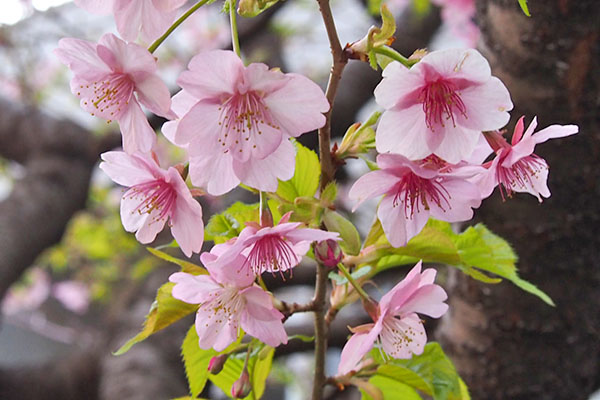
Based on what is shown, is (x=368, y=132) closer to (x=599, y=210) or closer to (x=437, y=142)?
(x=437, y=142)

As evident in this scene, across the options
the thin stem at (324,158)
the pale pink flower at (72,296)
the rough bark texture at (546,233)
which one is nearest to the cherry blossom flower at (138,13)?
the thin stem at (324,158)

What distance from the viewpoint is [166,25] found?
1.43 feet

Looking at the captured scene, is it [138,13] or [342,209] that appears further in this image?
[342,209]

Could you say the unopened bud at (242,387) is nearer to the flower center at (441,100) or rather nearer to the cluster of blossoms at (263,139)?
the cluster of blossoms at (263,139)

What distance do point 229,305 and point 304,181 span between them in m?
0.13

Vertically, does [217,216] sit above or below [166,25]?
below

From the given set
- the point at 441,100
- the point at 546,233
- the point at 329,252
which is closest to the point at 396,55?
the point at 441,100

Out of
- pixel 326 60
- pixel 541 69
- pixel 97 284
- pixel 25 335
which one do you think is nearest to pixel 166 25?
pixel 541 69

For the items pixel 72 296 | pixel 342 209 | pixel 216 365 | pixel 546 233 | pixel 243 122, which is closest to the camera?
pixel 243 122

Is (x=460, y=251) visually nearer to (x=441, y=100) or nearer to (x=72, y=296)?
(x=441, y=100)

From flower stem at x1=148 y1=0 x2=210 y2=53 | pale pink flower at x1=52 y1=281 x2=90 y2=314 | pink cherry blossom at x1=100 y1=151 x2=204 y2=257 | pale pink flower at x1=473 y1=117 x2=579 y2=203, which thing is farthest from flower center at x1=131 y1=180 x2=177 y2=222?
pale pink flower at x1=52 y1=281 x2=90 y2=314

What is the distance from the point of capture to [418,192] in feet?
1.44

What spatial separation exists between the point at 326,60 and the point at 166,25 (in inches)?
114

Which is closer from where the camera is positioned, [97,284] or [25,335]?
[97,284]
